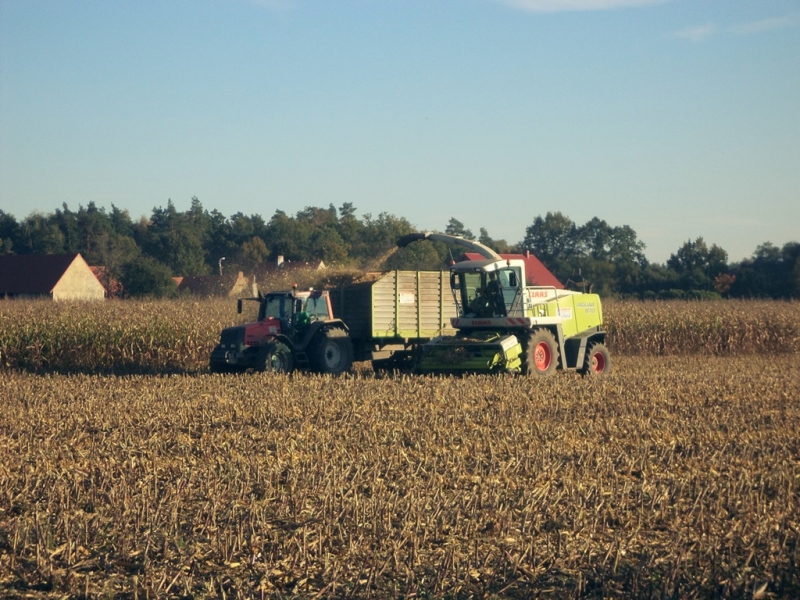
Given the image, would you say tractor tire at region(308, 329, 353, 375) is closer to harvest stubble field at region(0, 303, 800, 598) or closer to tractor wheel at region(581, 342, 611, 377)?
harvest stubble field at region(0, 303, 800, 598)

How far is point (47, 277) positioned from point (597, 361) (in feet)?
111

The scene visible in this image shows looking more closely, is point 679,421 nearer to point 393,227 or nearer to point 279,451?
point 279,451

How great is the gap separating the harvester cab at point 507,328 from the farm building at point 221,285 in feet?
40.2

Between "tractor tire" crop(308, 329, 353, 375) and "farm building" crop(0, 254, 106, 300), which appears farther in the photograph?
"farm building" crop(0, 254, 106, 300)

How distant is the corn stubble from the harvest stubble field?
20mm

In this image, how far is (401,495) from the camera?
251 inches

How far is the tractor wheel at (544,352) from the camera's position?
14750 mm

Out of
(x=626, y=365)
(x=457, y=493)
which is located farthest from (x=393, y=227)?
(x=457, y=493)

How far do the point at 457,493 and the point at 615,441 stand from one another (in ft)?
9.00

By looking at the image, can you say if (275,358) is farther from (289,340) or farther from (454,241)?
(454,241)

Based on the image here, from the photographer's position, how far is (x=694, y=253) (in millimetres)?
54344

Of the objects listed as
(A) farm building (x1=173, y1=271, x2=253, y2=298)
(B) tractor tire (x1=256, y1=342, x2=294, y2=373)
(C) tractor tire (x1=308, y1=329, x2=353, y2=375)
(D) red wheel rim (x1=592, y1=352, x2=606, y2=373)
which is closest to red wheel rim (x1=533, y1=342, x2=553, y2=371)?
(D) red wheel rim (x1=592, y1=352, x2=606, y2=373)

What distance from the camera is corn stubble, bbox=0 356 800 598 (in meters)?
4.66

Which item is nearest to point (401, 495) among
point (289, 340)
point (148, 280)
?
point (289, 340)
